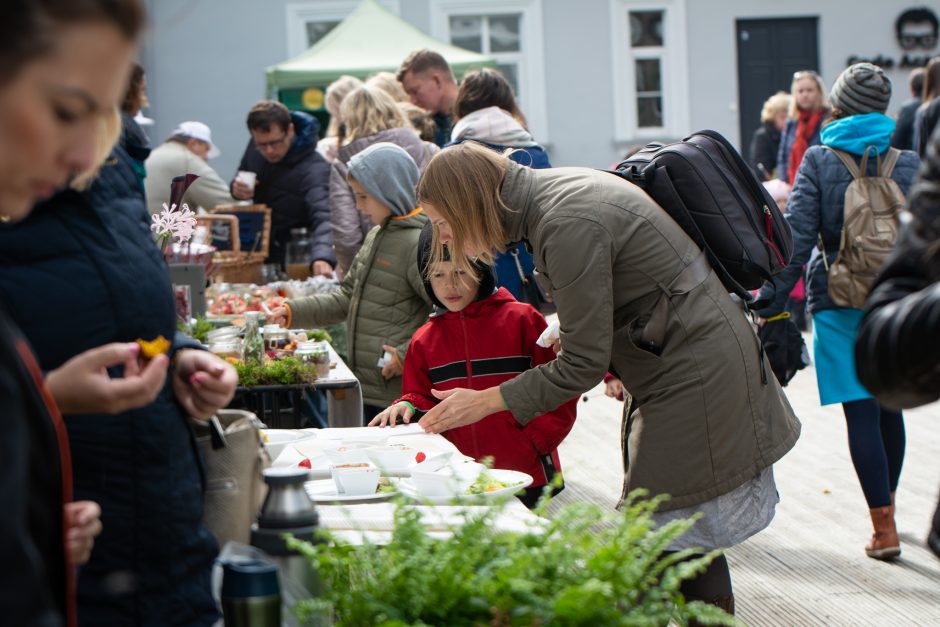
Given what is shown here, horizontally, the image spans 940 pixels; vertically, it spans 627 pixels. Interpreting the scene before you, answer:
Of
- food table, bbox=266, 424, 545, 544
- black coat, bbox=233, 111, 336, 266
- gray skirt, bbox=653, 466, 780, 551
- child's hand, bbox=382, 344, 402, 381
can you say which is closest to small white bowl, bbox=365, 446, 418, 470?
food table, bbox=266, 424, 545, 544

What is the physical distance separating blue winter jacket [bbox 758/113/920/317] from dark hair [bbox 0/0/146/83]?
395 centimetres

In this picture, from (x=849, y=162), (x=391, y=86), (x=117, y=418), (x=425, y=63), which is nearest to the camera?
(x=117, y=418)

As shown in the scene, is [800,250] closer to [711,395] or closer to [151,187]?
[711,395]

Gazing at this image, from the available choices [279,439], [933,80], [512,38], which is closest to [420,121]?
[933,80]

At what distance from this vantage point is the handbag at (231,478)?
1.99 meters

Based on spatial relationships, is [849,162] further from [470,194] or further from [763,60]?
[763,60]

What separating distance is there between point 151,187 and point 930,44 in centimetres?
1254

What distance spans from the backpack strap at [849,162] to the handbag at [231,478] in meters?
3.40

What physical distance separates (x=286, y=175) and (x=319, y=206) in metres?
A: 0.36

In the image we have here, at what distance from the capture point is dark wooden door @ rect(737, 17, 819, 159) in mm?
16391

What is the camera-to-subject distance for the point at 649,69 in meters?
16.4

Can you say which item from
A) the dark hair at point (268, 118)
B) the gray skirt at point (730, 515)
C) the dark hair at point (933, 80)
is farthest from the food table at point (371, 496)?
the dark hair at point (933, 80)

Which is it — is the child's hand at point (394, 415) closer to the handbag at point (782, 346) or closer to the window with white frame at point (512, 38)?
the handbag at point (782, 346)

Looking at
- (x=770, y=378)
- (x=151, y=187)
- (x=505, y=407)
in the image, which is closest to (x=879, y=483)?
(x=770, y=378)
